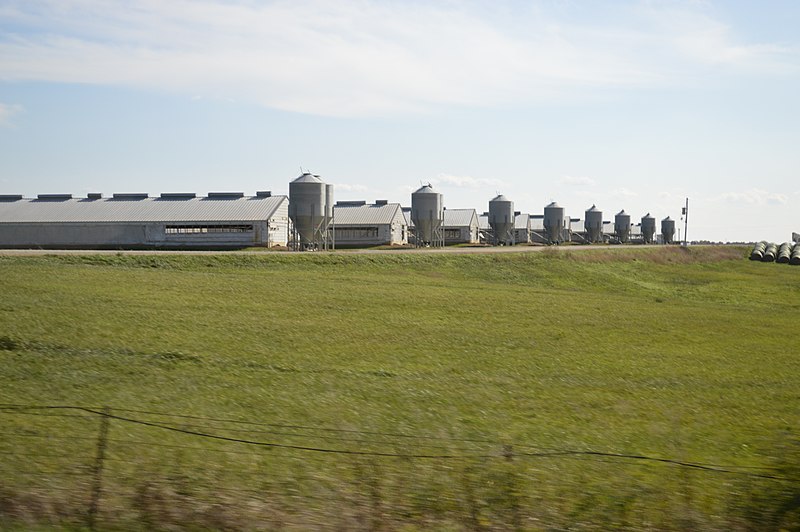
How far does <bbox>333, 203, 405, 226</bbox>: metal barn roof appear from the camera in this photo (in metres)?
99.6

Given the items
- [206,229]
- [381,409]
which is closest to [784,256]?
[206,229]

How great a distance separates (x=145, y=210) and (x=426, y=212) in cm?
3201

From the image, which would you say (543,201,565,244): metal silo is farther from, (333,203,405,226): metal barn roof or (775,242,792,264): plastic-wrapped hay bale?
(775,242,792,264): plastic-wrapped hay bale

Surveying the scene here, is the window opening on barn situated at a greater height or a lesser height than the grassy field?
greater

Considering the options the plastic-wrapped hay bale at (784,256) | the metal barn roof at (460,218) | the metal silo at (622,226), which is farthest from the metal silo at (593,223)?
the plastic-wrapped hay bale at (784,256)

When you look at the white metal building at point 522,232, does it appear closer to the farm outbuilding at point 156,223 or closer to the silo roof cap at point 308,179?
the farm outbuilding at point 156,223

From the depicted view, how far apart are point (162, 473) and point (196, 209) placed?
76170 mm

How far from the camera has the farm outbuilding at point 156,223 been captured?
80312mm

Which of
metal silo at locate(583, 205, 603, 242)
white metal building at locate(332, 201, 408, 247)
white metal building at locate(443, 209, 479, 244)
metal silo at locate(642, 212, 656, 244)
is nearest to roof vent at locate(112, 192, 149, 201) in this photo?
white metal building at locate(332, 201, 408, 247)

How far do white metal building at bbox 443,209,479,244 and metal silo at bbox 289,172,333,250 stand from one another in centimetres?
4867

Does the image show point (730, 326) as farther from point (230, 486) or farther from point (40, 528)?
point (40, 528)

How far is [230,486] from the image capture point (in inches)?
444

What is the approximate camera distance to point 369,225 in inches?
3900

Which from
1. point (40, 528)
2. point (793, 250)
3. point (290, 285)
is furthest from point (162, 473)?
point (793, 250)
